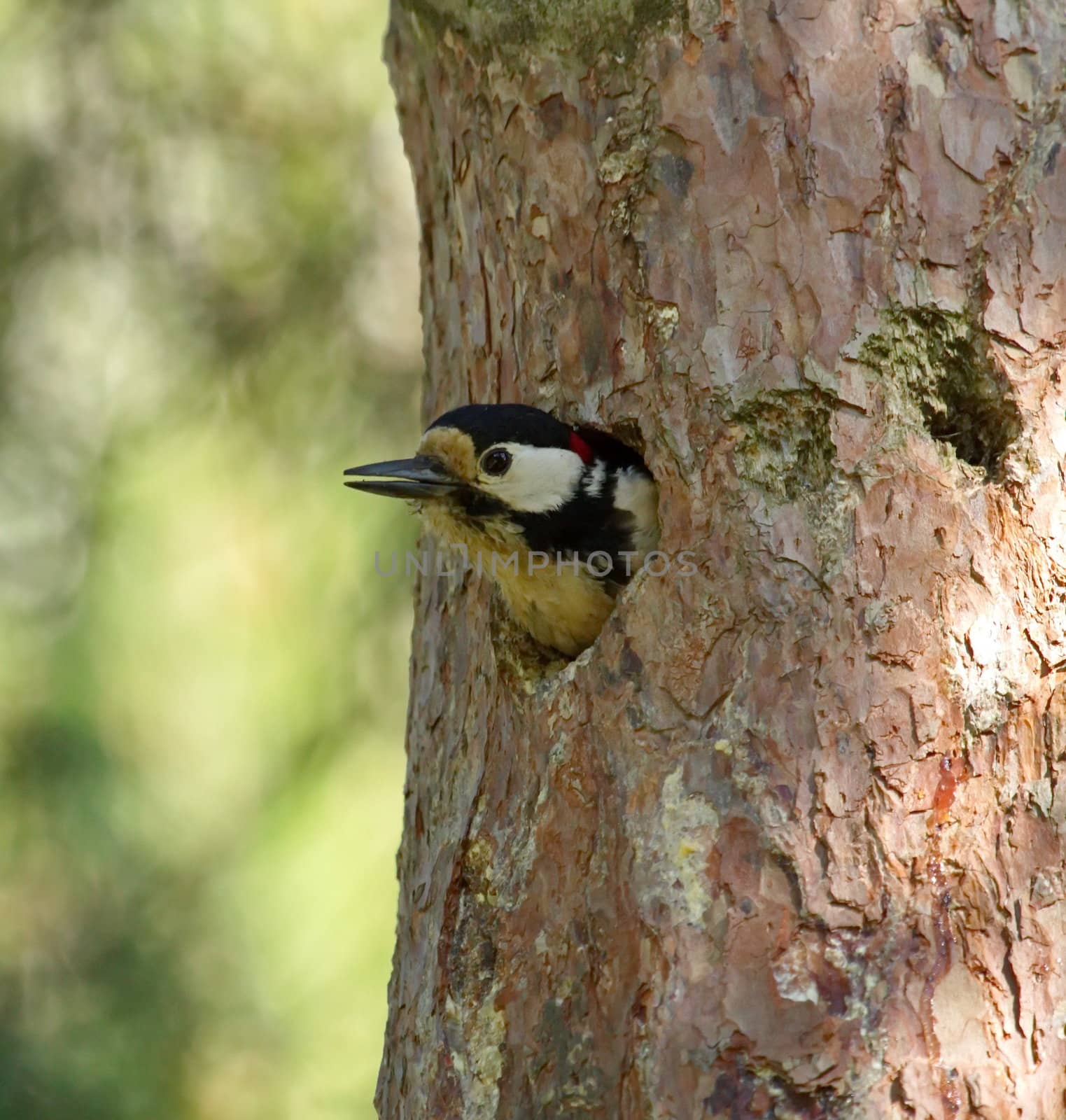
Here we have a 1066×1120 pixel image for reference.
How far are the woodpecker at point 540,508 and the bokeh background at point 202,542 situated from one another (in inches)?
62.8

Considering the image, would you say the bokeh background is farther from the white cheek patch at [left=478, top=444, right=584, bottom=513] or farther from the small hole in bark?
the small hole in bark

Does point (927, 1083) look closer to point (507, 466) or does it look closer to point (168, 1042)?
point (507, 466)

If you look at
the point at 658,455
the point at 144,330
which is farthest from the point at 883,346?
the point at 144,330

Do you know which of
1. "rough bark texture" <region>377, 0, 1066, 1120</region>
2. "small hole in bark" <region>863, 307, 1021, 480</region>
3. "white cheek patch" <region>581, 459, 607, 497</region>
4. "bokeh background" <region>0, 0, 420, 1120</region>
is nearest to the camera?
"rough bark texture" <region>377, 0, 1066, 1120</region>

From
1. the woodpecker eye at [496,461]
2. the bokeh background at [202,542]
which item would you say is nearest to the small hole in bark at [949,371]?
the woodpecker eye at [496,461]

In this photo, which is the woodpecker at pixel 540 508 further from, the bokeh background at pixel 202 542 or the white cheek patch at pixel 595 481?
the bokeh background at pixel 202 542

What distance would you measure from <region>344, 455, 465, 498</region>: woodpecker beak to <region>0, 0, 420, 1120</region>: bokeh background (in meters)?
1.65

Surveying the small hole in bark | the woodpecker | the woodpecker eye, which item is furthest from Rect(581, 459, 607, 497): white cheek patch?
the small hole in bark

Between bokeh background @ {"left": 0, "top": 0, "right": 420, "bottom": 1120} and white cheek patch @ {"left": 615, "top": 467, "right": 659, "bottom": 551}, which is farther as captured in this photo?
bokeh background @ {"left": 0, "top": 0, "right": 420, "bottom": 1120}

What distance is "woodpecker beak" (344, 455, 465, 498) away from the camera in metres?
Result: 2.87

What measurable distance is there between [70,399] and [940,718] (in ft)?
11.7

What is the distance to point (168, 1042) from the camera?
4.64 metres

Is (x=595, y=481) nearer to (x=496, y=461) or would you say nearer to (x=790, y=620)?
(x=496, y=461)

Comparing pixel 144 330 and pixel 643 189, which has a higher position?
pixel 144 330
